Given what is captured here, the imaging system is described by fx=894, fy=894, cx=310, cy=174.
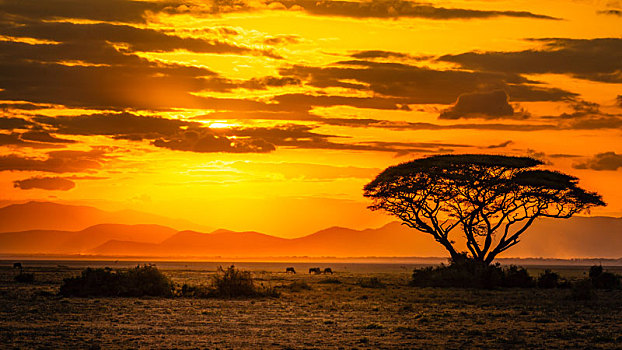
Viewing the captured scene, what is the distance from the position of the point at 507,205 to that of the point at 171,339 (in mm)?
46009

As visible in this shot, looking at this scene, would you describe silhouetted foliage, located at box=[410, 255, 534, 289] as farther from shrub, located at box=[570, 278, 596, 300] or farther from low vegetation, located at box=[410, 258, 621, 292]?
shrub, located at box=[570, 278, 596, 300]

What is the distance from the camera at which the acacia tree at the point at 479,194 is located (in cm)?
7169

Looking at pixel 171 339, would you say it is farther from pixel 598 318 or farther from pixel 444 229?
pixel 444 229

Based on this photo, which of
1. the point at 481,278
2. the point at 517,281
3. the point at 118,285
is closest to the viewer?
the point at 118,285

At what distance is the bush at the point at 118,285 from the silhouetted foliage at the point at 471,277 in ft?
72.5

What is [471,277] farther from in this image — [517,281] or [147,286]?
[147,286]

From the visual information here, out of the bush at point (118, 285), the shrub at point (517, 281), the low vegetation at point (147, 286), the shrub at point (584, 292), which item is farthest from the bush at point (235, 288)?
the shrub at point (517, 281)

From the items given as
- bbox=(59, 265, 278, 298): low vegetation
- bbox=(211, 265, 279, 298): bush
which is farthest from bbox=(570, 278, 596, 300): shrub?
bbox=(59, 265, 278, 298): low vegetation

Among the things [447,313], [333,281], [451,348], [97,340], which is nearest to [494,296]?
[447,313]

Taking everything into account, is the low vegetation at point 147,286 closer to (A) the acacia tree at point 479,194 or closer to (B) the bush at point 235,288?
(B) the bush at point 235,288

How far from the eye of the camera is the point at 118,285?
55031mm

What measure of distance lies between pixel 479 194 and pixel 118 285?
3087 centimetres

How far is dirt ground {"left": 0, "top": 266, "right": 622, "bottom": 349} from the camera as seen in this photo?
99.3ft

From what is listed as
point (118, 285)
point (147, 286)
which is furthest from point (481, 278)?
point (118, 285)
